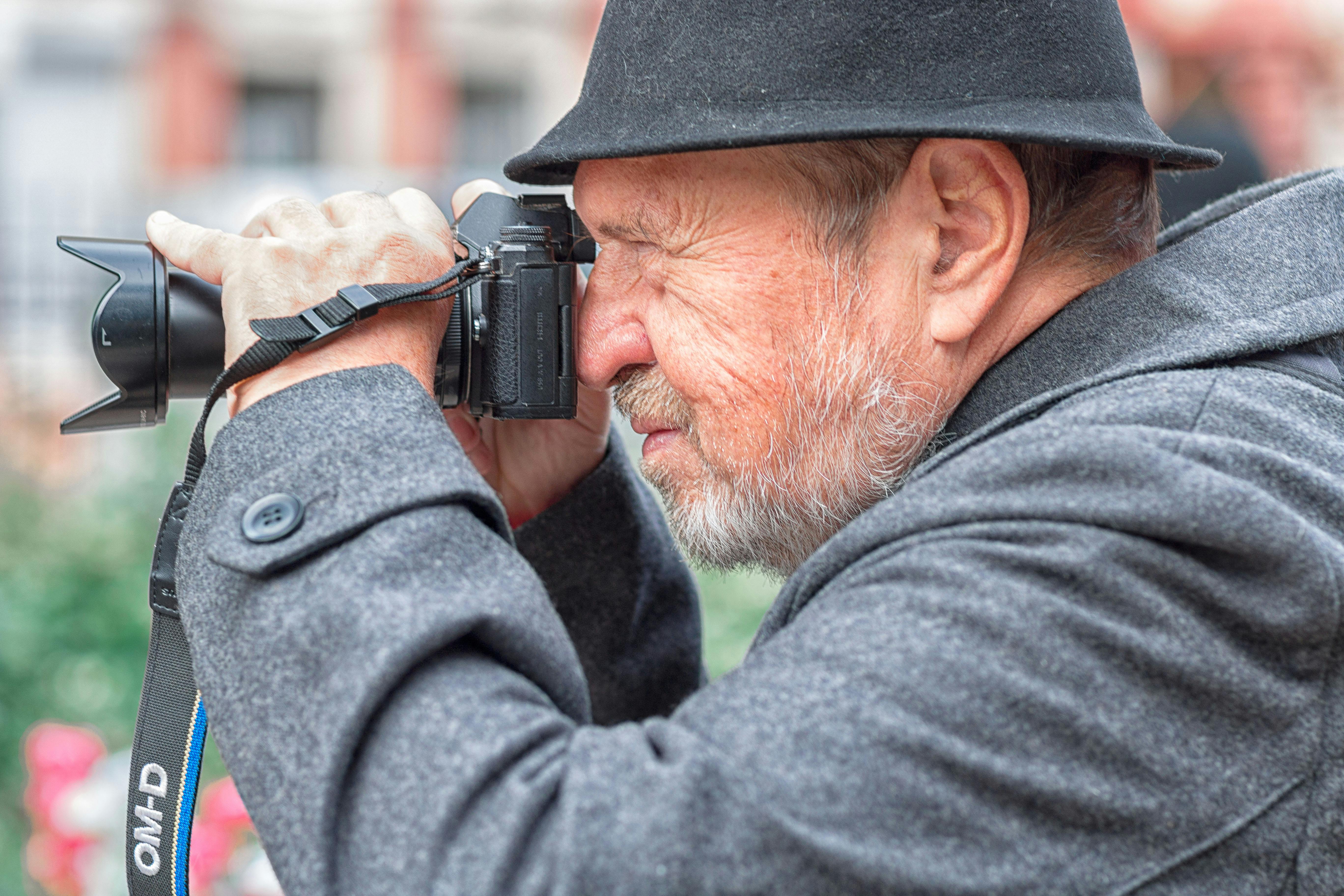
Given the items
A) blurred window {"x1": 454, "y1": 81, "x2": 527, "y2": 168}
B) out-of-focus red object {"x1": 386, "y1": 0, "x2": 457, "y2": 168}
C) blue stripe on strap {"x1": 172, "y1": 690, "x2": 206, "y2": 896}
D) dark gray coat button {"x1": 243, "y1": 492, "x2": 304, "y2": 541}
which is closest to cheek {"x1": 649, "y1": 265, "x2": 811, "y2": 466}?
dark gray coat button {"x1": 243, "y1": 492, "x2": 304, "y2": 541}

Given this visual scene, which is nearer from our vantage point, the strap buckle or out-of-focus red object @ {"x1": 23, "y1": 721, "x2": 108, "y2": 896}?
the strap buckle

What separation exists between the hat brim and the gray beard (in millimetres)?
246

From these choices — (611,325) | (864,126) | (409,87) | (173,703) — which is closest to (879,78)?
(864,126)

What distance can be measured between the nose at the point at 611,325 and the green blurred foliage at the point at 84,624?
1308 mm

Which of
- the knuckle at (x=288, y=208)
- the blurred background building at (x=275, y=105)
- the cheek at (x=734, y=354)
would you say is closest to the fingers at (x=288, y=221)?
the knuckle at (x=288, y=208)

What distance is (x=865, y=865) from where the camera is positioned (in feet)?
2.65

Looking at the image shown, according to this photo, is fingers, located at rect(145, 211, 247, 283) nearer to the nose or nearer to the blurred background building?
the nose

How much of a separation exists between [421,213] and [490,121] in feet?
37.6

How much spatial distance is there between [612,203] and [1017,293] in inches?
16.3

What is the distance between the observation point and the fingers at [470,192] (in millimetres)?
1478

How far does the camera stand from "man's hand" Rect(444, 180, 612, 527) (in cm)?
166

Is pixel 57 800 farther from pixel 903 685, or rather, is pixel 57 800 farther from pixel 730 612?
pixel 903 685

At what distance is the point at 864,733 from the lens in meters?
0.83

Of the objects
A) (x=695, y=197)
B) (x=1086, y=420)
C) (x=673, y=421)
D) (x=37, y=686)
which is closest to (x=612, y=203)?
(x=695, y=197)
